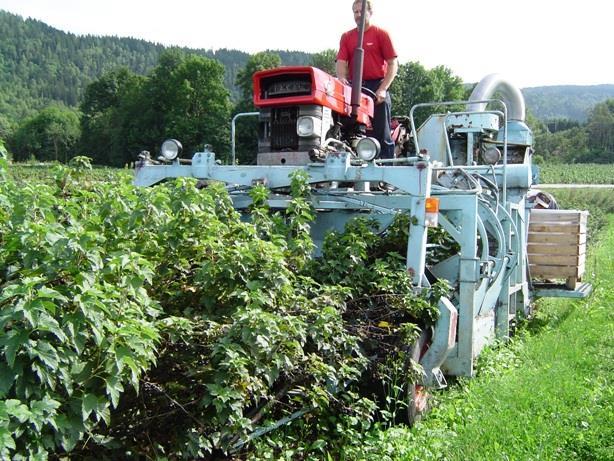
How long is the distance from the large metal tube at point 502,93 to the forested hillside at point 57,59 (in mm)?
120314

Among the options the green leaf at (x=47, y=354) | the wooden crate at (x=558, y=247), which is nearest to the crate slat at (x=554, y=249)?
the wooden crate at (x=558, y=247)

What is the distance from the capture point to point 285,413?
4.02 m

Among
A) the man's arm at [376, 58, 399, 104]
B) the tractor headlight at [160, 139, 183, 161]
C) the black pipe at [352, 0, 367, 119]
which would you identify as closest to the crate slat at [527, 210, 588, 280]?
the man's arm at [376, 58, 399, 104]

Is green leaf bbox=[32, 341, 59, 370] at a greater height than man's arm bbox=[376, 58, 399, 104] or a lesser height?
lesser

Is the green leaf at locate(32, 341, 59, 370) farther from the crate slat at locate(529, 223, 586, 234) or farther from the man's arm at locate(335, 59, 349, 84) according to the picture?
the crate slat at locate(529, 223, 586, 234)

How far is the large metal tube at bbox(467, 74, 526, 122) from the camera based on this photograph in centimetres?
952

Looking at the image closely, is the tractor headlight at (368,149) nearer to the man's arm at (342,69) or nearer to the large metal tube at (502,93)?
the man's arm at (342,69)

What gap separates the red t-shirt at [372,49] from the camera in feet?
23.3

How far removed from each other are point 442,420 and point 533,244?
386 centimetres

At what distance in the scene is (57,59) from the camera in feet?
548

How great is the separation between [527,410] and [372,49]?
3949 millimetres

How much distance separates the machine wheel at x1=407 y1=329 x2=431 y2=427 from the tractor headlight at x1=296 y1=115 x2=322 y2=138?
2.19 meters

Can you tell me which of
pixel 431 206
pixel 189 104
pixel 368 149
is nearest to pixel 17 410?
pixel 431 206

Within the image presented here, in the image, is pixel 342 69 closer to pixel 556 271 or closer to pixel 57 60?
pixel 556 271
